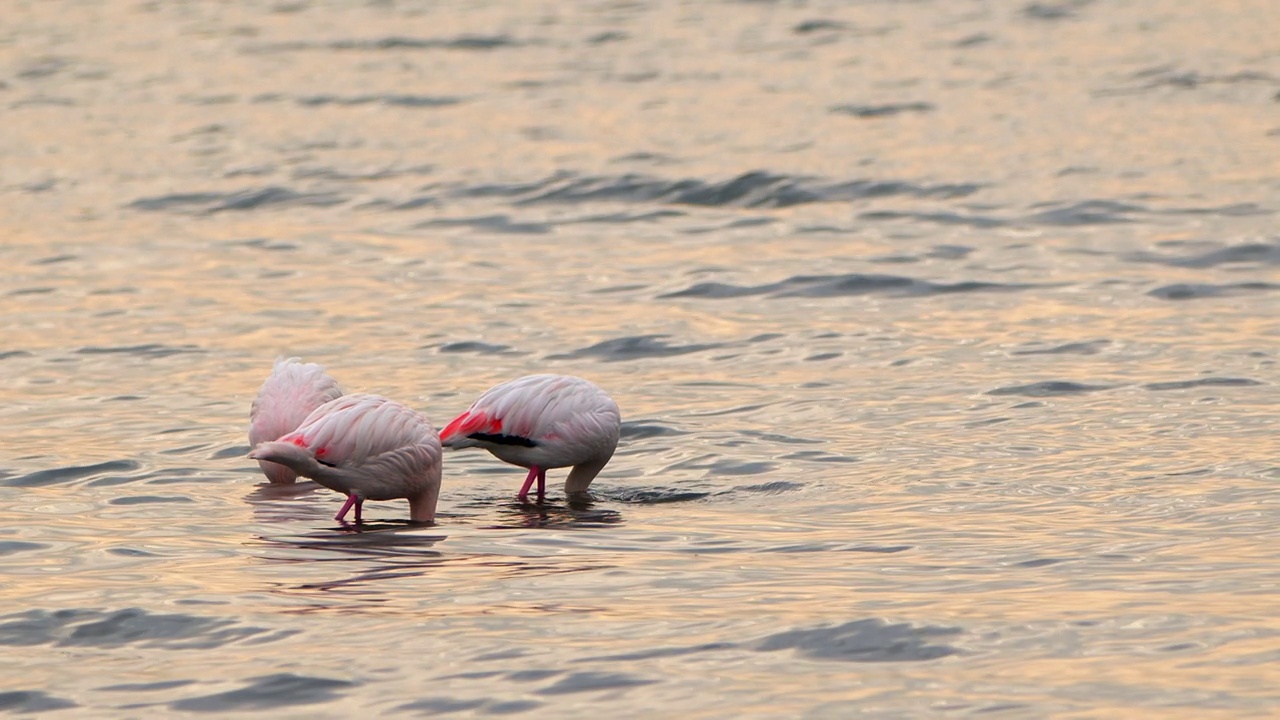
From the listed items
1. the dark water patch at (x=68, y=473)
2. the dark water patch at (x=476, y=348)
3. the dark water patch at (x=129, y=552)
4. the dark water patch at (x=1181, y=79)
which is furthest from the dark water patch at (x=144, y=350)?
the dark water patch at (x=1181, y=79)

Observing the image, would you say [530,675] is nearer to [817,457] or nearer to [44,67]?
[817,457]

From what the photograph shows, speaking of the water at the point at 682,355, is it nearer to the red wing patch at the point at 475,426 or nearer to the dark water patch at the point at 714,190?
the dark water patch at the point at 714,190

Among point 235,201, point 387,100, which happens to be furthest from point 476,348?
point 387,100

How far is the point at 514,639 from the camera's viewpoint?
600 cm

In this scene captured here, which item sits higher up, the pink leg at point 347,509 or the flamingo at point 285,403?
the flamingo at point 285,403

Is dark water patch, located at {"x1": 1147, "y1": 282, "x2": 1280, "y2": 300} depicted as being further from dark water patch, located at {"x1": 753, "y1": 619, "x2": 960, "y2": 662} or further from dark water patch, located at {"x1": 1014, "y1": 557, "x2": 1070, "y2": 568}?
dark water patch, located at {"x1": 753, "y1": 619, "x2": 960, "y2": 662}

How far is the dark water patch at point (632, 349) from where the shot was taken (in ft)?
36.8

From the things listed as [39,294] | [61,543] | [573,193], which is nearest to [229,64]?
[573,193]

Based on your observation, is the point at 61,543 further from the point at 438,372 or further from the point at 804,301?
the point at 804,301

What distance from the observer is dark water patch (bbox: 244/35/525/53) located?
2400 cm

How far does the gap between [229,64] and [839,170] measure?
9.52 metres

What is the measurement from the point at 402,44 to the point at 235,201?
326 inches

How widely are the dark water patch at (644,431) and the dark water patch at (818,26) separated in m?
15.0

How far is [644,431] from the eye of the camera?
Result: 31.3ft
